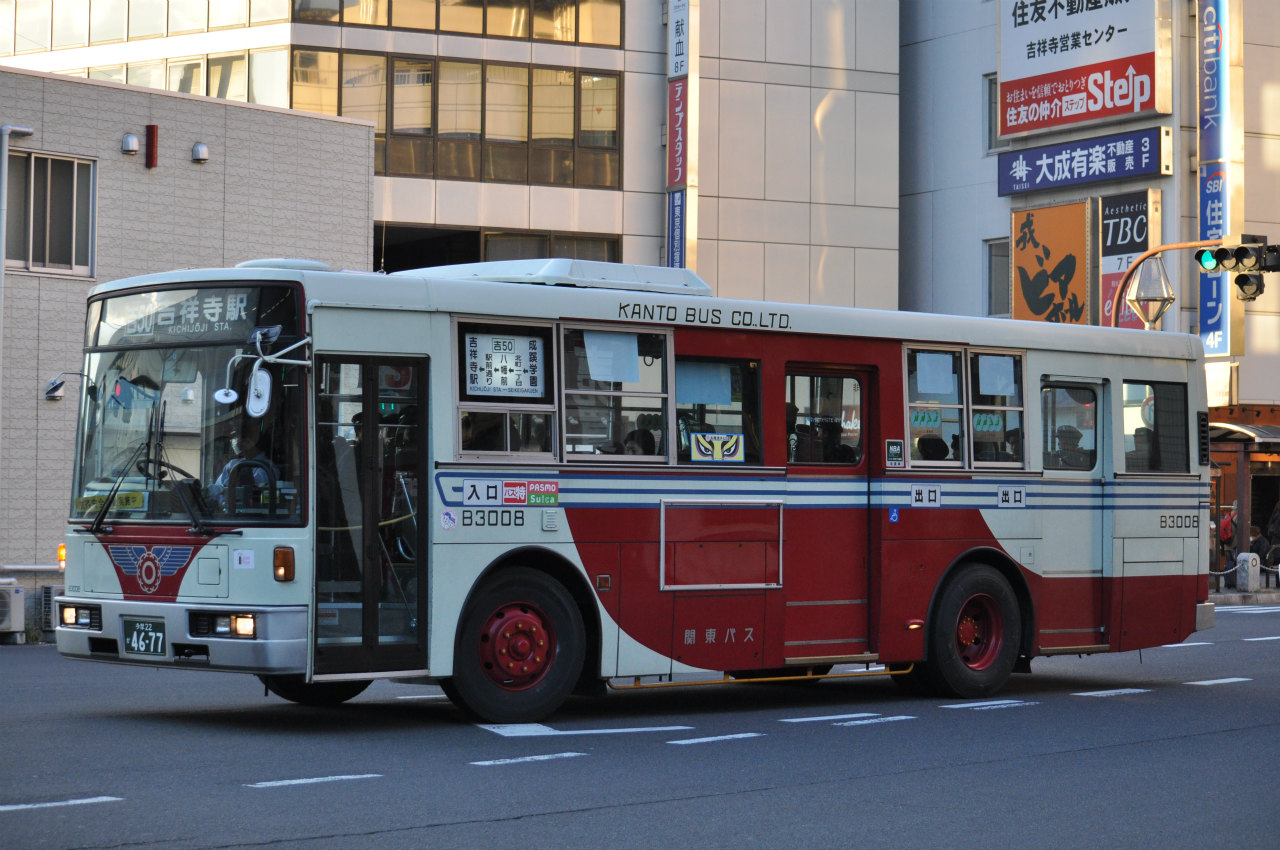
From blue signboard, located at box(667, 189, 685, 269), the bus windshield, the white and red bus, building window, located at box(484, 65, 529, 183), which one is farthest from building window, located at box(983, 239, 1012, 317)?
the bus windshield

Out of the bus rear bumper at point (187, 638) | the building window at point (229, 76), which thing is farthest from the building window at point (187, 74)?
the bus rear bumper at point (187, 638)

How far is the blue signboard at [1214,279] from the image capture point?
3406 cm

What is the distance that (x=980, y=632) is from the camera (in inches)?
574

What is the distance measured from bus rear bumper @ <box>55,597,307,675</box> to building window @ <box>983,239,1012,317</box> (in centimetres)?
3151

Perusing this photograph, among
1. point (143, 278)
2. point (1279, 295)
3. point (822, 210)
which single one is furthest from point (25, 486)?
point (1279, 295)

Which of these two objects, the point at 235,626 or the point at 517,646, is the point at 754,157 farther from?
the point at 235,626

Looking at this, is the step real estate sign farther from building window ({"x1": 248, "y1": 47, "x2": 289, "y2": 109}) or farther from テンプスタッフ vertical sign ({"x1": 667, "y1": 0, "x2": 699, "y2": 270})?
building window ({"x1": 248, "y1": 47, "x2": 289, "y2": 109})

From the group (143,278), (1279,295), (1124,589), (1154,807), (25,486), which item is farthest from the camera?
(1279,295)

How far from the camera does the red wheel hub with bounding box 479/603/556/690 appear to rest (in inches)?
454

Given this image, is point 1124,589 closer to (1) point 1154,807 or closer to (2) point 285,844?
(1) point 1154,807

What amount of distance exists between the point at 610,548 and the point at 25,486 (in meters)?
13.3

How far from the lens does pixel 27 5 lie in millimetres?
35500

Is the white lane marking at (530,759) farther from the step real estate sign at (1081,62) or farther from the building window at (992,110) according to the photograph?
the building window at (992,110)

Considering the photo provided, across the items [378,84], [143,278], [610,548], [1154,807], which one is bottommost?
[1154,807]
